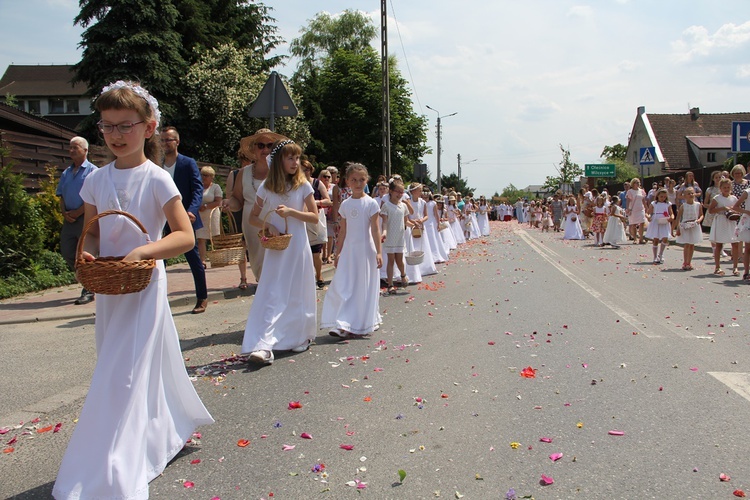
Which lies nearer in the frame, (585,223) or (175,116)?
(585,223)

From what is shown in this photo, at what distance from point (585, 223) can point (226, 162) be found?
728 inches

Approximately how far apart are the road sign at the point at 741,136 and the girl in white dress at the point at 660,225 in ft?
7.73

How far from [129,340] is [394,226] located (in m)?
8.82

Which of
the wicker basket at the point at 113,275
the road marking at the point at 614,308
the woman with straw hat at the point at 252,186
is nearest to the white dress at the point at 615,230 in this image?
the road marking at the point at 614,308

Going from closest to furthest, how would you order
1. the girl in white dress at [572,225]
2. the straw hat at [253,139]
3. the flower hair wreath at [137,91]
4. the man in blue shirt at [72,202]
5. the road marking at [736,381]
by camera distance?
the flower hair wreath at [137,91] < the road marking at [736,381] < the straw hat at [253,139] < the man in blue shirt at [72,202] < the girl in white dress at [572,225]

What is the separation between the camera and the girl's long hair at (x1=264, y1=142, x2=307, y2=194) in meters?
6.88

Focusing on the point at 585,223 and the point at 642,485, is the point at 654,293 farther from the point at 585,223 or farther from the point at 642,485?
the point at 585,223

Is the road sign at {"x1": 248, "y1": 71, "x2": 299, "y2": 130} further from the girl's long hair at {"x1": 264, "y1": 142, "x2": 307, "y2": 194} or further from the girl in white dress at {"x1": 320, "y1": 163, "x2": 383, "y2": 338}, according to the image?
the girl's long hair at {"x1": 264, "y1": 142, "x2": 307, "y2": 194}

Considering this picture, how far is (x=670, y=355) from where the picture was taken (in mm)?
6668

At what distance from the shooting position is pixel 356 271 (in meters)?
8.11

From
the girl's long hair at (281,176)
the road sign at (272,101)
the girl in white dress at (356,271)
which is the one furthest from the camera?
the road sign at (272,101)

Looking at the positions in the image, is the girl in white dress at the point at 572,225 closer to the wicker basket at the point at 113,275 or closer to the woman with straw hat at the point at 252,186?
the woman with straw hat at the point at 252,186

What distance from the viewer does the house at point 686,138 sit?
6575cm

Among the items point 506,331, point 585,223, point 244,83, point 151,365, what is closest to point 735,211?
point 506,331
